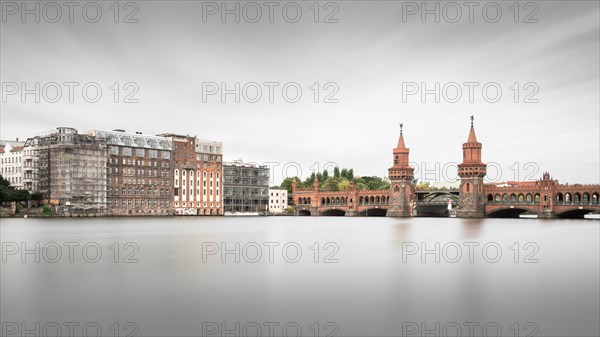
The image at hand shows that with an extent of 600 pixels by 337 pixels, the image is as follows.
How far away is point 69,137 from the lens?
125 m

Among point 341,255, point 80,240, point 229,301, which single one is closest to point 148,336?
point 229,301

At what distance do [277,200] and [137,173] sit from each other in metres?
53.4

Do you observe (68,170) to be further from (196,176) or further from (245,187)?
(245,187)

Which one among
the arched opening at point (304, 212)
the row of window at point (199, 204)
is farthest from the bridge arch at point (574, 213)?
the row of window at point (199, 204)

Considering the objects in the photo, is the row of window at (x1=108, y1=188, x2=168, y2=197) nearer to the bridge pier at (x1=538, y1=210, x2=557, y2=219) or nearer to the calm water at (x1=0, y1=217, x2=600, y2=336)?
the bridge pier at (x1=538, y1=210, x2=557, y2=219)

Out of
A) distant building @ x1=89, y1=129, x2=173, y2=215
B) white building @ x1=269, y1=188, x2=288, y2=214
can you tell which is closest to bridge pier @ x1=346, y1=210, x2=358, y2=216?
white building @ x1=269, y1=188, x2=288, y2=214

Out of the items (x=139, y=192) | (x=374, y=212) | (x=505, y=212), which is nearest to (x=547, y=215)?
(x=505, y=212)

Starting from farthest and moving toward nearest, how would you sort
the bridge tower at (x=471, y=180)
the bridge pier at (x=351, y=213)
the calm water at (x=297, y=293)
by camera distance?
the bridge pier at (x=351, y=213) → the bridge tower at (x=471, y=180) → the calm water at (x=297, y=293)

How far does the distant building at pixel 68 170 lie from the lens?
12406cm

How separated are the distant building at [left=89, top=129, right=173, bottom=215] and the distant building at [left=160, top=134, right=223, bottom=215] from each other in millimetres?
2933

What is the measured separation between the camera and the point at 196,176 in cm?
15212

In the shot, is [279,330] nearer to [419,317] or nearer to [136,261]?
[419,317]

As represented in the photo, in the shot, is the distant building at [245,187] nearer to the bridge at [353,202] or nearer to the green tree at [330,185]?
the bridge at [353,202]

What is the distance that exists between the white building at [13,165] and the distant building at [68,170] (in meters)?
5.34
